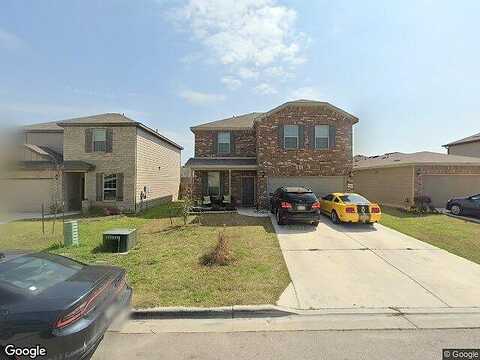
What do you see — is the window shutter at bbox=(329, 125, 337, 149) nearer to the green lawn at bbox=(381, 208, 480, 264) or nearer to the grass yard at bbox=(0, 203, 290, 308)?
the green lawn at bbox=(381, 208, 480, 264)

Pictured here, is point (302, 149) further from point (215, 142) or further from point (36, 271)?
point (36, 271)

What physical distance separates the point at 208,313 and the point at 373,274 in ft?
13.7

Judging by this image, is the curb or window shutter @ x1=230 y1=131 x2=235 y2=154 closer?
the curb

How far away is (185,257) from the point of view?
7.83 m

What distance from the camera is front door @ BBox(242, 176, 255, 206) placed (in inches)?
741

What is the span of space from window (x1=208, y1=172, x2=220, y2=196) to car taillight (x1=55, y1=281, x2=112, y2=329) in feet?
49.8

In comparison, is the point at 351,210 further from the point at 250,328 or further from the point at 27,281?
the point at 27,281

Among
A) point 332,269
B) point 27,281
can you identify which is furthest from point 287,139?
point 27,281

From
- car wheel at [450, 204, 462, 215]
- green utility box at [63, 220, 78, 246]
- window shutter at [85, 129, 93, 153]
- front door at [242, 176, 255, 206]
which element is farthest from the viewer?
front door at [242, 176, 255, 206]

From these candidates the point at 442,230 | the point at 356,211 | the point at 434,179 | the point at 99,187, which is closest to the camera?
the point at 442,230

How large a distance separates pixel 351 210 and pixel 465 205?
811 cm

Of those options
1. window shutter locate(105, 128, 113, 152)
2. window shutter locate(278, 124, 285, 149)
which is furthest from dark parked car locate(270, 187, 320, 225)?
window shutter locate(105, 128, 113, 152)

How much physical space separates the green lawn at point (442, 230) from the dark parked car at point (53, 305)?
9.13m

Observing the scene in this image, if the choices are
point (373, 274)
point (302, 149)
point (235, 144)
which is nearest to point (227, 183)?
point (235, 144)
